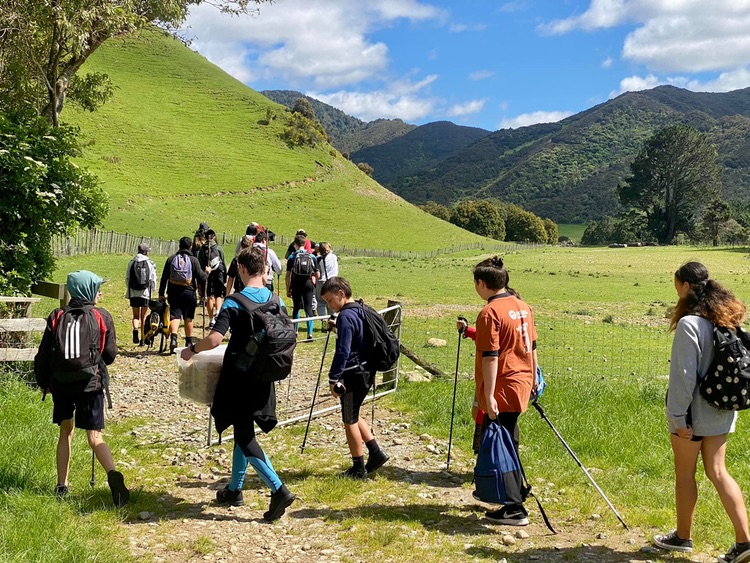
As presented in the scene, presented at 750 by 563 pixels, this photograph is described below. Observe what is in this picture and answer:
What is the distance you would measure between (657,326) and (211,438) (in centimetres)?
1699

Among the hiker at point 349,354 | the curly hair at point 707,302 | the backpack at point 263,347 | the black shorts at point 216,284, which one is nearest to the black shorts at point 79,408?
the backpack at point 263,347

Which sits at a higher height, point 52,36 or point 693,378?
point 52,36

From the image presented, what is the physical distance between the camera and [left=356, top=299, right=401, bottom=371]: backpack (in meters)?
6.34

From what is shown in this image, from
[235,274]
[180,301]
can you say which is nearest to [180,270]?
[180,301]

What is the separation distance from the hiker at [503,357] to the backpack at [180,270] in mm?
7978

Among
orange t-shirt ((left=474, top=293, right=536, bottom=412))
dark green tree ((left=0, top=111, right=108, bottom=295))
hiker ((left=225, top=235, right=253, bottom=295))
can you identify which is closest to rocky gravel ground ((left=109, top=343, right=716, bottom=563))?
orange t-shirt ((left=474, top=293, right=536, bottom=412))

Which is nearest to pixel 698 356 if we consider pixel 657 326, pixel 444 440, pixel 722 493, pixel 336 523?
pixel 722 493

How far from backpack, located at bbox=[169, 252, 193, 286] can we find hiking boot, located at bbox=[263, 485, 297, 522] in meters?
7.45

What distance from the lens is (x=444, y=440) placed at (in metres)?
8.08

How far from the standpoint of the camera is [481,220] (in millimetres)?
127625

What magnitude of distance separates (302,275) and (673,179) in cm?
12147

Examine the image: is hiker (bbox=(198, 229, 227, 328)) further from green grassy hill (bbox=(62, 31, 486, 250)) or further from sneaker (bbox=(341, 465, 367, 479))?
green grassy hill (bbox=(62, 31, 486, 250))

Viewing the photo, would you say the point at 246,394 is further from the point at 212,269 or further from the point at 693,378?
the point at 212,269

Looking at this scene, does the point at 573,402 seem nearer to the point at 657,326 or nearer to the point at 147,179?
the point at 657,326
